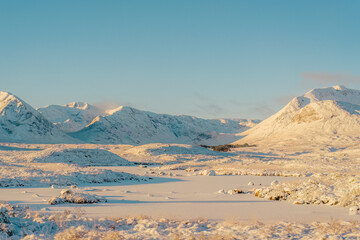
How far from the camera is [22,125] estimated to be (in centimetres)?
16225

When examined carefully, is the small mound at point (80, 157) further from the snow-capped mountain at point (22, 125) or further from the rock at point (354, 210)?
the snow-capped mountain at point (22, 125)

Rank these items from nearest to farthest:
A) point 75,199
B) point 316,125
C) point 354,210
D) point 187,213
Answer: point 354,210
point 187,213
point 75,199
point 316,125

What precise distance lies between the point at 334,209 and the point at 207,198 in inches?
238

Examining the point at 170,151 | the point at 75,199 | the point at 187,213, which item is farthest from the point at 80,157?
the point at 187,213

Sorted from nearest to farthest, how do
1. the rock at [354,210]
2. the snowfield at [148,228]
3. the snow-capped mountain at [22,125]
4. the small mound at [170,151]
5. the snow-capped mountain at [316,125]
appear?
the snowfield at [148,228] → the rock at [354,210] → the small mound at [170,151] → the snow-capped mountain at [316,125] → the snow-capped mountain at [22,125]

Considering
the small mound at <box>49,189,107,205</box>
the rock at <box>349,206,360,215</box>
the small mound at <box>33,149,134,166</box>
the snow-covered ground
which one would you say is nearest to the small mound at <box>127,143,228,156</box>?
the small mound at <box>33,149,134,166</box>

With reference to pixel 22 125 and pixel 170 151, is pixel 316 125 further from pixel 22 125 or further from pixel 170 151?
pixel 22 125

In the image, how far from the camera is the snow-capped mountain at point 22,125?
154 m

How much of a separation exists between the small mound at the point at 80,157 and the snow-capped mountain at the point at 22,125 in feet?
334

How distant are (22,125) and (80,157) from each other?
397 feet

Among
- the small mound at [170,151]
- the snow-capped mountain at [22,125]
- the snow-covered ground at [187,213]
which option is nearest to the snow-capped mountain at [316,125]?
the small mound at [170,151]

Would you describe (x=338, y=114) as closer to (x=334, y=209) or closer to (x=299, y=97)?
(x=299, y=97)

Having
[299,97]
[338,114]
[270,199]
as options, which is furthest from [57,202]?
[299,97]

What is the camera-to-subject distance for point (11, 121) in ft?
526
